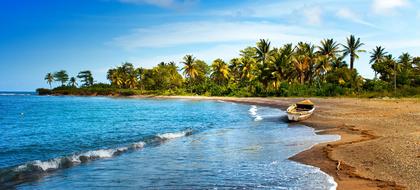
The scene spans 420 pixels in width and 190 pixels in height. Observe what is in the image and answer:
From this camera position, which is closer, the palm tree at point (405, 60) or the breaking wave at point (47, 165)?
the breaking wave at point (47, 165)

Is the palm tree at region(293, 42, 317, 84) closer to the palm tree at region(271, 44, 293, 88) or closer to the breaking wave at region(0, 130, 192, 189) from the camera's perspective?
the palm tree at region(271, 44, 293, 88)

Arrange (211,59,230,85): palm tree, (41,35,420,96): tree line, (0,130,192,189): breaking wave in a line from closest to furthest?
(0,130,192,189): breaking wave → (41,35,420,96): tree line → (211,59,230,85): palm tree

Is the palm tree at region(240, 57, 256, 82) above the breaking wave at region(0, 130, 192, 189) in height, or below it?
above

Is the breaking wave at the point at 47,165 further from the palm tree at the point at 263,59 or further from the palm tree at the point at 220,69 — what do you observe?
the palm tree at the point at 220,69

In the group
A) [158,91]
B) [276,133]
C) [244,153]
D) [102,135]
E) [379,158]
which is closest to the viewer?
[379,158]

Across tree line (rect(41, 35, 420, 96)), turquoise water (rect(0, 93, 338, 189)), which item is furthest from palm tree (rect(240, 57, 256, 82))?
turquoise water (rect(0, 93, 338, 189))

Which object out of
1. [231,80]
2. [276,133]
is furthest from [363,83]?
[276,133]

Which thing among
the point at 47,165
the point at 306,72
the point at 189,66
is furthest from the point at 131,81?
the point at 47,165

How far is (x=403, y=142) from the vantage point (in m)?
14.9

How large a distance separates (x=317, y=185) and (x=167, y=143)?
39.2ft

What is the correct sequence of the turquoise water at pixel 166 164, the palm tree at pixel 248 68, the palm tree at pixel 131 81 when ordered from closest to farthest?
1. the turquoise water at pixel 166 164
2. the palm tree at pixel 248 68
3. the palm tree at pixel 131 81

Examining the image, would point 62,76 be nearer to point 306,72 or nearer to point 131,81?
point 131,81

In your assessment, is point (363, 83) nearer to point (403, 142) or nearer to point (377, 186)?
point (403, 142)

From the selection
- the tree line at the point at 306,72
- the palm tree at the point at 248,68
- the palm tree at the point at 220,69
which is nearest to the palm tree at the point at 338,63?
the tree line at the point at 306,72
